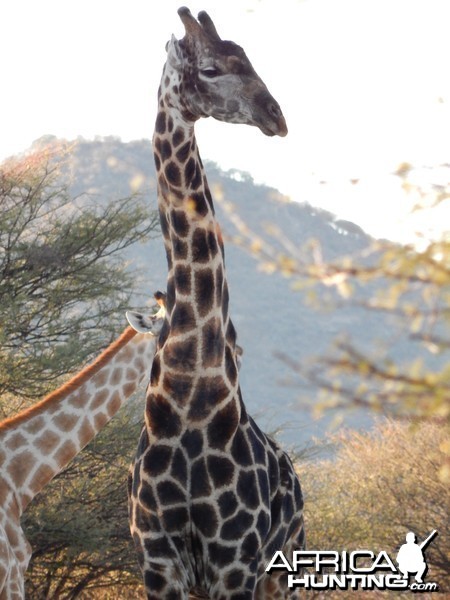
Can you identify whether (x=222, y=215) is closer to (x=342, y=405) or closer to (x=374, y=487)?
(x=374, y=487)

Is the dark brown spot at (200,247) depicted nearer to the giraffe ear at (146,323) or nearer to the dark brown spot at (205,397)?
the dark brown spot at (205,397)

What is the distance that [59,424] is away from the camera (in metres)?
7.39

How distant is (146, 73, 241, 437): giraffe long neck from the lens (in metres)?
6.07

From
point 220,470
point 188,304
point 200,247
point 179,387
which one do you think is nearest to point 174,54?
point 200,247

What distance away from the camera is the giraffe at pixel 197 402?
592 cm

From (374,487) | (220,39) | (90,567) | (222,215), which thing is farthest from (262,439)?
(222,215)

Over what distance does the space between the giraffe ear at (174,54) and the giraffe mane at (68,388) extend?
184 centimetres

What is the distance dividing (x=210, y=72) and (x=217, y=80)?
0.09 metres

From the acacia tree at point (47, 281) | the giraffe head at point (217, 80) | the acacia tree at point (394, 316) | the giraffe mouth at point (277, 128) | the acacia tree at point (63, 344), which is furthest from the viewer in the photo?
the acacia tree at point (47, 281)

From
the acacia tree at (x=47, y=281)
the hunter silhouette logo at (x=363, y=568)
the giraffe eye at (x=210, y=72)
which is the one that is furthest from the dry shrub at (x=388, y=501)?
the giraffe eye at (x=210, y=72)

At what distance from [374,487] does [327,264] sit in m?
14.1

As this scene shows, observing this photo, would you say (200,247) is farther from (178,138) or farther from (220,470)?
(220,470)

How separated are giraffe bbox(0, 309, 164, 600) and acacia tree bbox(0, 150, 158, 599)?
4.75m

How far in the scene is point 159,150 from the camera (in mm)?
6355
